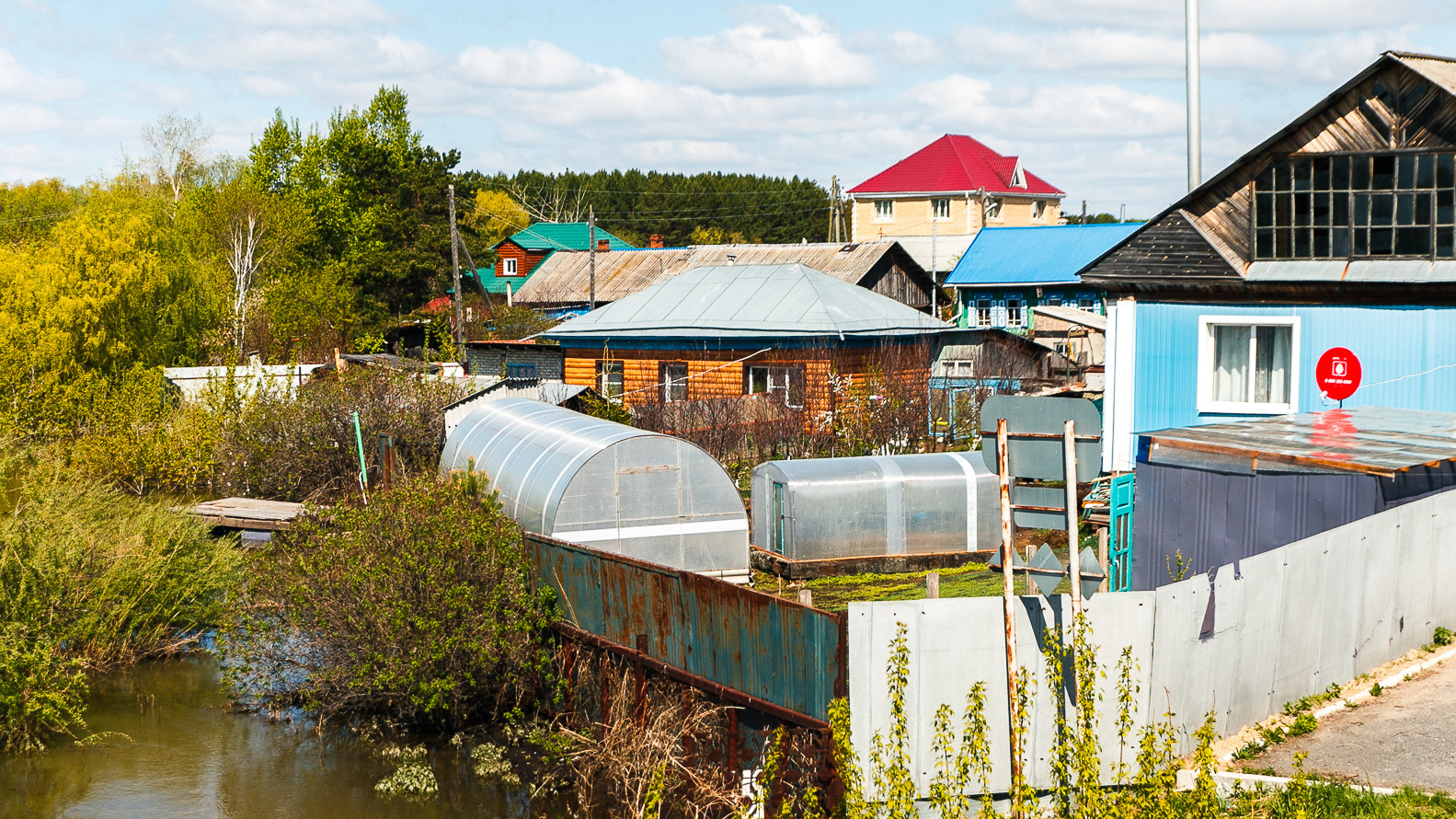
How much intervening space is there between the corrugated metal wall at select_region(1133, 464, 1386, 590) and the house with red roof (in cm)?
6524

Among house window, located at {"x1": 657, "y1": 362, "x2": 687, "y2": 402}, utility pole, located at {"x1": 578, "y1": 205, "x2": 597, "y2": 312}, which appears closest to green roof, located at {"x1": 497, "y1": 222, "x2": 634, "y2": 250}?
utility pole, located at {"x1": 578, "y1": 205, "x2": 597, "y2": 312}

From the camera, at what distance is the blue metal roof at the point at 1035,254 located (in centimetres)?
4531

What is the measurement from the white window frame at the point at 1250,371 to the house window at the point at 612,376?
15355mm

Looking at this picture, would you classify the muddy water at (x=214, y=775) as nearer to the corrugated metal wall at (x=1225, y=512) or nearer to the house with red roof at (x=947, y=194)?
the corrugated metal wall at (x=1225, y=512)

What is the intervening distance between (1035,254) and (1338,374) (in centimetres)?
3078

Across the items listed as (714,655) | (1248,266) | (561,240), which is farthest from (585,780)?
(561,240)

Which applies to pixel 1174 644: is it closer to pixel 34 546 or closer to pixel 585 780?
pixel 585 780

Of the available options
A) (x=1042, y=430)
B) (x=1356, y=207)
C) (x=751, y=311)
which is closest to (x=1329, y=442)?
(x=1356, y=207)

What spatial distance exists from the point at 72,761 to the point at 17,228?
55776 millimetres

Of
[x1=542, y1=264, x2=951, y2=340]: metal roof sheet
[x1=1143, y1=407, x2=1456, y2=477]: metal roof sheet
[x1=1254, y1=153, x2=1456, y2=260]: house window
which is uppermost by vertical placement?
[x1=1254, y1=153, x2=1456, y2=260]: house window

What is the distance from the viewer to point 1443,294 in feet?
52.3

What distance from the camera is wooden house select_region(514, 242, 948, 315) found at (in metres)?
46.3

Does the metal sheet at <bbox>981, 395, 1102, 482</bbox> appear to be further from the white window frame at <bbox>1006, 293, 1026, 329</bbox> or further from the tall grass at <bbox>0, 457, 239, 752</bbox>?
the white window frame at <bbox>1006, 293, 1026, 329</bbox>

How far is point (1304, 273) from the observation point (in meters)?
16.7
